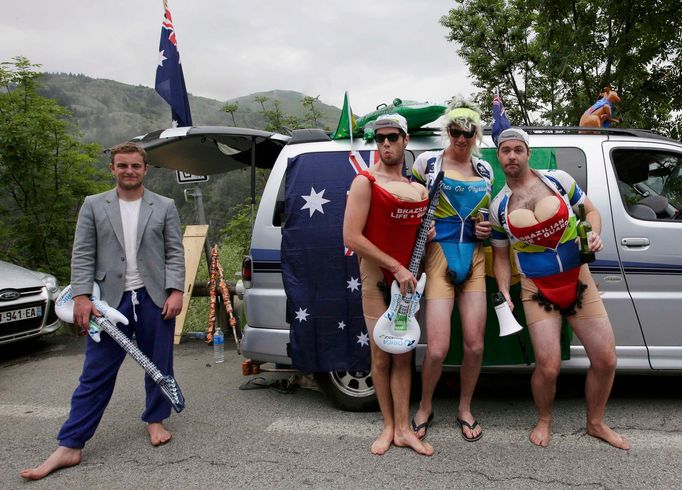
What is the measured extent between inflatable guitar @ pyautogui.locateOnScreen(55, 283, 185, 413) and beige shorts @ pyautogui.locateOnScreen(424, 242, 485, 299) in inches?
63.3

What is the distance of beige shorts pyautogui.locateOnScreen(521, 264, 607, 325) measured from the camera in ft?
9.91

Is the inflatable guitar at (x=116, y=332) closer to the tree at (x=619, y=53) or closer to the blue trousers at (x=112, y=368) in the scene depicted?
the blue trousers at (x=112, y=368)

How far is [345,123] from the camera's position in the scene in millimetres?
3521

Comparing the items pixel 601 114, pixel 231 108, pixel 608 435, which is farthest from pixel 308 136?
pixel 231 108

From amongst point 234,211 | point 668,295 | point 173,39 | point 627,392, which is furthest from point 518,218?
point 234,211

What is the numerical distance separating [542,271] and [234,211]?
641 cm

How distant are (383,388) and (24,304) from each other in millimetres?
4454

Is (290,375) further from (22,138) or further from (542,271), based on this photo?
(22,138)

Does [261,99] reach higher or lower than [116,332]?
higher

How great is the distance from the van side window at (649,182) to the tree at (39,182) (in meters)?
7.32

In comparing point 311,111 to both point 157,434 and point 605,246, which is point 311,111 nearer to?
point 605,246

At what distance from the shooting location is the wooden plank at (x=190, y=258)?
6203 mm

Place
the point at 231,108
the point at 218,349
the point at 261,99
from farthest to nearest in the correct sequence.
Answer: the point at 261,99, the point at 231,108, the point at 218,349

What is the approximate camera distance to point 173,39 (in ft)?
22.2
